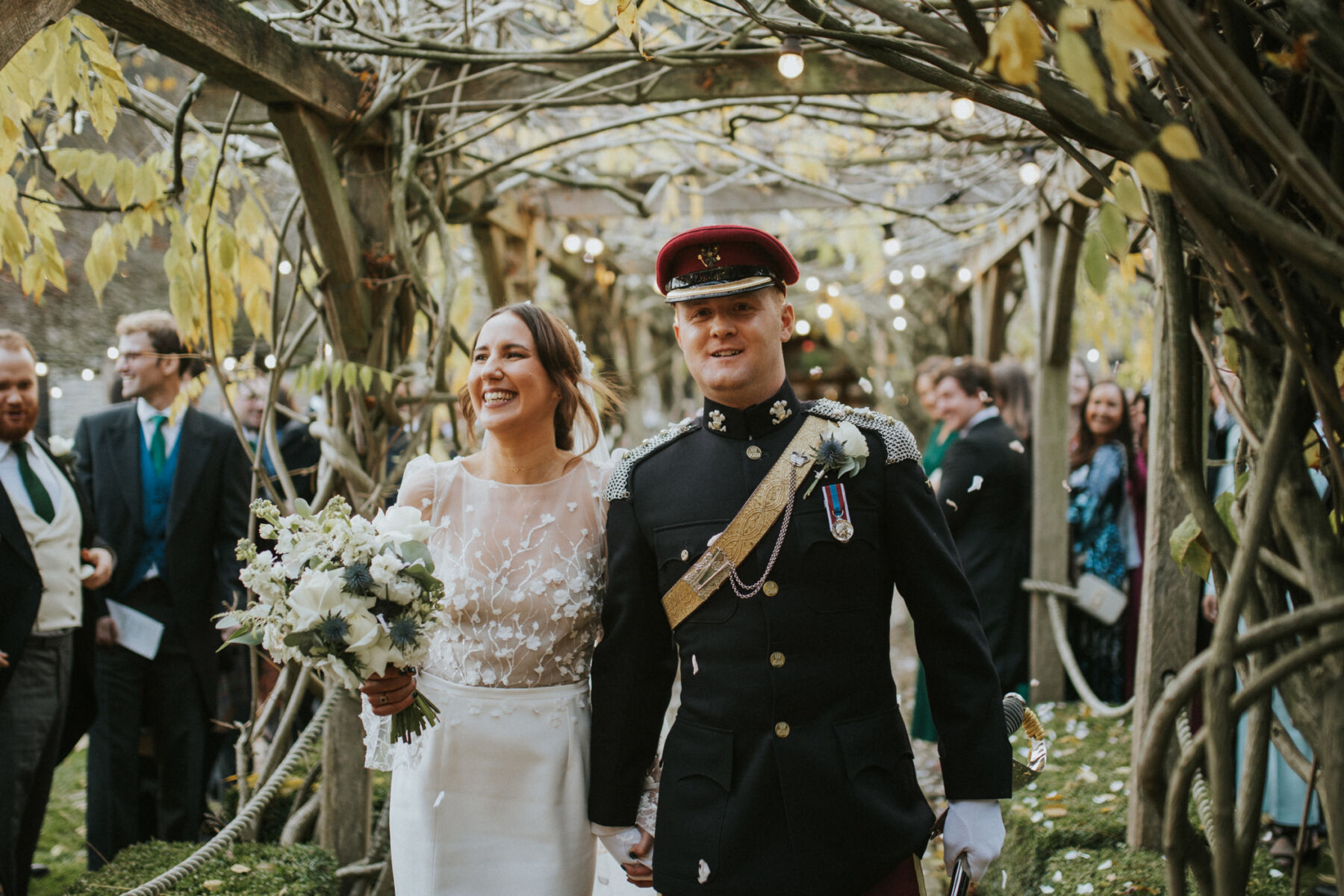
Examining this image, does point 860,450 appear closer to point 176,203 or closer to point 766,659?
point 766,659

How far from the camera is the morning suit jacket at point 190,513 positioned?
386 centimetres

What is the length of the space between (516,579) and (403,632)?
386 mm

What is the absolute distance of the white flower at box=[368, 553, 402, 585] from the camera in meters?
1.86

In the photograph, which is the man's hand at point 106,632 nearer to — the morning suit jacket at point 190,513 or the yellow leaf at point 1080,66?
the morning suit jacket at point 190,513

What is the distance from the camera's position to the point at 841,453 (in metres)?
1.90

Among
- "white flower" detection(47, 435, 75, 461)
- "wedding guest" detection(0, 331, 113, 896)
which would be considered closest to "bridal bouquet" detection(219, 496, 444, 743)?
"wedding guest" detection(0, 331, 113, 896)

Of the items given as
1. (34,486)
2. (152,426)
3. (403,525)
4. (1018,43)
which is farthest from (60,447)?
(1018,43)

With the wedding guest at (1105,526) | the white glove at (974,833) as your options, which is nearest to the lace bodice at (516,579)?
the white glove at (974,833)

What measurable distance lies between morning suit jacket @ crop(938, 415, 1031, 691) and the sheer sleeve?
2.86m

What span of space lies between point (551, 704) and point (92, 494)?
8.96ft

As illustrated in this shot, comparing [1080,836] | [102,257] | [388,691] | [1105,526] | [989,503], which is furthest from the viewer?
[1105,526]

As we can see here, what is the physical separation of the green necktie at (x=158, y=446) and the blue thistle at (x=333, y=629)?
2.54 meters

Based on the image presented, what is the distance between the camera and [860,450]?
190 centimetres

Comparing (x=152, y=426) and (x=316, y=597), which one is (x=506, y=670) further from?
(x=152, y=426)
